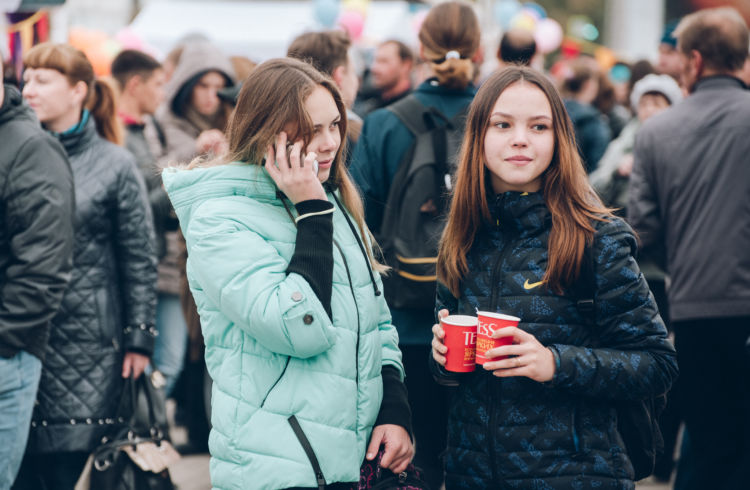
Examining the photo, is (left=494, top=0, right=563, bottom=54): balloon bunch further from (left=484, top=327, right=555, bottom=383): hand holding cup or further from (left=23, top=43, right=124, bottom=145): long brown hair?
(left=484, top=327, right=555, bottom=383): hand holding cup

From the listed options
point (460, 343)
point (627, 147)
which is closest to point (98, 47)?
point (627, 147)

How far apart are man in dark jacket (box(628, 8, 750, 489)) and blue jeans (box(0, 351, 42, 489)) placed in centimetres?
284

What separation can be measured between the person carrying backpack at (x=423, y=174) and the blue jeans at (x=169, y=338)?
224 cm

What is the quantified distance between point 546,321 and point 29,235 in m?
1.88

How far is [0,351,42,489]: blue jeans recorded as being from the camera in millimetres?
3119

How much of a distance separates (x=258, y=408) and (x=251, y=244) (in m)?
0.42

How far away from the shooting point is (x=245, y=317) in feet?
7.33

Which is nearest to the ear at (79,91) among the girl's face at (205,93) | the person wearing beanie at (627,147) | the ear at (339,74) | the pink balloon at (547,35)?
the ear at (339,74)

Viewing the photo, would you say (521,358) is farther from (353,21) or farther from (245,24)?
(245,24)

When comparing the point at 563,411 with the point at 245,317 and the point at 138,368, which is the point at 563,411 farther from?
the point at 138,368

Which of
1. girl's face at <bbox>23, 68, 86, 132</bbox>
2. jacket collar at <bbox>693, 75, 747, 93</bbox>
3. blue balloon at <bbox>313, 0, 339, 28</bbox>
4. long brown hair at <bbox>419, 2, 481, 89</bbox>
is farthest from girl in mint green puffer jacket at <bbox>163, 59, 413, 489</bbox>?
blue balloon at <bbox>313, 0, 339, 28</bbox>

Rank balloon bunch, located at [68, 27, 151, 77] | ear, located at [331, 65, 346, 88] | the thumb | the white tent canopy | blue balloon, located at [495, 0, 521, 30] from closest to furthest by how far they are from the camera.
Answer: the thumb
ear, located at [331, 65, 346, 88]
balloon bunch, located at [68, 27, 151, 77]
the white tent canopy
blue balloon, located at [495, 0, 521, 30]

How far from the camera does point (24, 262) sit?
3.16 m

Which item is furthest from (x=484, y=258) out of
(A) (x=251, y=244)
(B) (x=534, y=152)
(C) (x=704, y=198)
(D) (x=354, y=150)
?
(C) (x=704, y=198)
